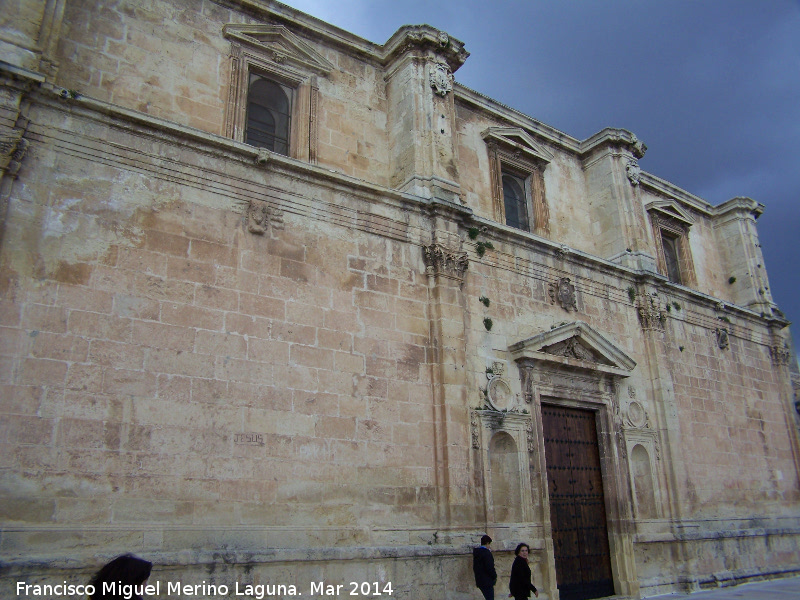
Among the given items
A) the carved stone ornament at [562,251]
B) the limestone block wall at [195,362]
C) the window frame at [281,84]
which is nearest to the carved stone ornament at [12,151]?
the limestone block wall at [195,362]

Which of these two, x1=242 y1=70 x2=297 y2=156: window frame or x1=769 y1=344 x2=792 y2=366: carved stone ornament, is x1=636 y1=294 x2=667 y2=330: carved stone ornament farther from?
x1=242 y1=70 x2=297 y2=156: window frame

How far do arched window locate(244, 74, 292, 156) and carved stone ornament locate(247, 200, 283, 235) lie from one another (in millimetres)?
1709

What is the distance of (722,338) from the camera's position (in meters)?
15.1

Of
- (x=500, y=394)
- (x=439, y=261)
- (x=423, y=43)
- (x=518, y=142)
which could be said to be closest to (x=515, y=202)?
(x=518, y=142)

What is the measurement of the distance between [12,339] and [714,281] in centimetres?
1578

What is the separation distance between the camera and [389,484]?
344 inches

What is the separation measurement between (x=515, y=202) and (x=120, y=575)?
37.3ft

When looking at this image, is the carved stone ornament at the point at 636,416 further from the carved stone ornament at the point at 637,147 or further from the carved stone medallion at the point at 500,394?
the carved stone ornament at the point at 637,147

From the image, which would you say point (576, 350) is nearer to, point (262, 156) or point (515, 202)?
point (515, 202)

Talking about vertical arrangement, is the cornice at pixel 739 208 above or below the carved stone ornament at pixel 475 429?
above

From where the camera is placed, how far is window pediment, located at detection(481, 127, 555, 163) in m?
12.9

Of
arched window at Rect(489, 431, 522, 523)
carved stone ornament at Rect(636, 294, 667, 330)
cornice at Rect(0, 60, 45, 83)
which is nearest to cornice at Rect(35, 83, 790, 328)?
cornice at Rect(0, 60, 45, 83)

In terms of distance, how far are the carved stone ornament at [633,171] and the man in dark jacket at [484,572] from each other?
9.25 m

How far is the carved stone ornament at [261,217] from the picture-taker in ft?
28.4
